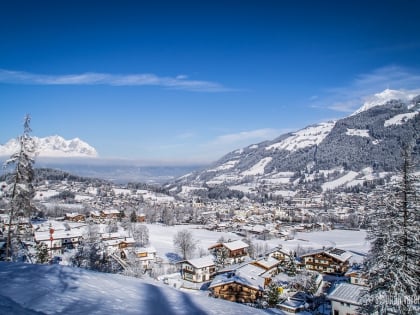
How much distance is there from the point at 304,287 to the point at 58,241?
4429 cm

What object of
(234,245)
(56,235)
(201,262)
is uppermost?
(56,235)

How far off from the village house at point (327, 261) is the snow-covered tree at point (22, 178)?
159 feet

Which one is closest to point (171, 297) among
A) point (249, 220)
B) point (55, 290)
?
point (55, 290)

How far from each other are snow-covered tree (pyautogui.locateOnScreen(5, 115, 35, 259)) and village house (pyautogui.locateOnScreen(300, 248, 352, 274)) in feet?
159

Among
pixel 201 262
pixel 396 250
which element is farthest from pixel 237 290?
pixel 396 250

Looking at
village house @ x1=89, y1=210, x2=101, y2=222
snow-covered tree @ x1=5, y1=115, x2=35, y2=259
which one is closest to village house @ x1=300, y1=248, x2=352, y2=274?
snow-covered tree @ x1=5, y1=115, x2=35, y2=259

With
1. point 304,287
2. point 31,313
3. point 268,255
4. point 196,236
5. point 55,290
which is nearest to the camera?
point 31,313

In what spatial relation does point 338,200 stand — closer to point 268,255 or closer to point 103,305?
point 268,255

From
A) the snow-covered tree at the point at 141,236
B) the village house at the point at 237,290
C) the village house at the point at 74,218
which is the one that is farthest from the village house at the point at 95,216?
the village house at the point at 237,290

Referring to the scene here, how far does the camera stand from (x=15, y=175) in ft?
58.2

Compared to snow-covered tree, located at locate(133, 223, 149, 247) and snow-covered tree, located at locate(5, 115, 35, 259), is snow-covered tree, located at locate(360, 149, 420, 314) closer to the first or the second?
snow-covered tree, located at locate(5, 115, 35, 259)

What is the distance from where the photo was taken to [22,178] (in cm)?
1775

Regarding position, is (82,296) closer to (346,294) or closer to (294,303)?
(346,294)

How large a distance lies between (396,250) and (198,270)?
120 ft
